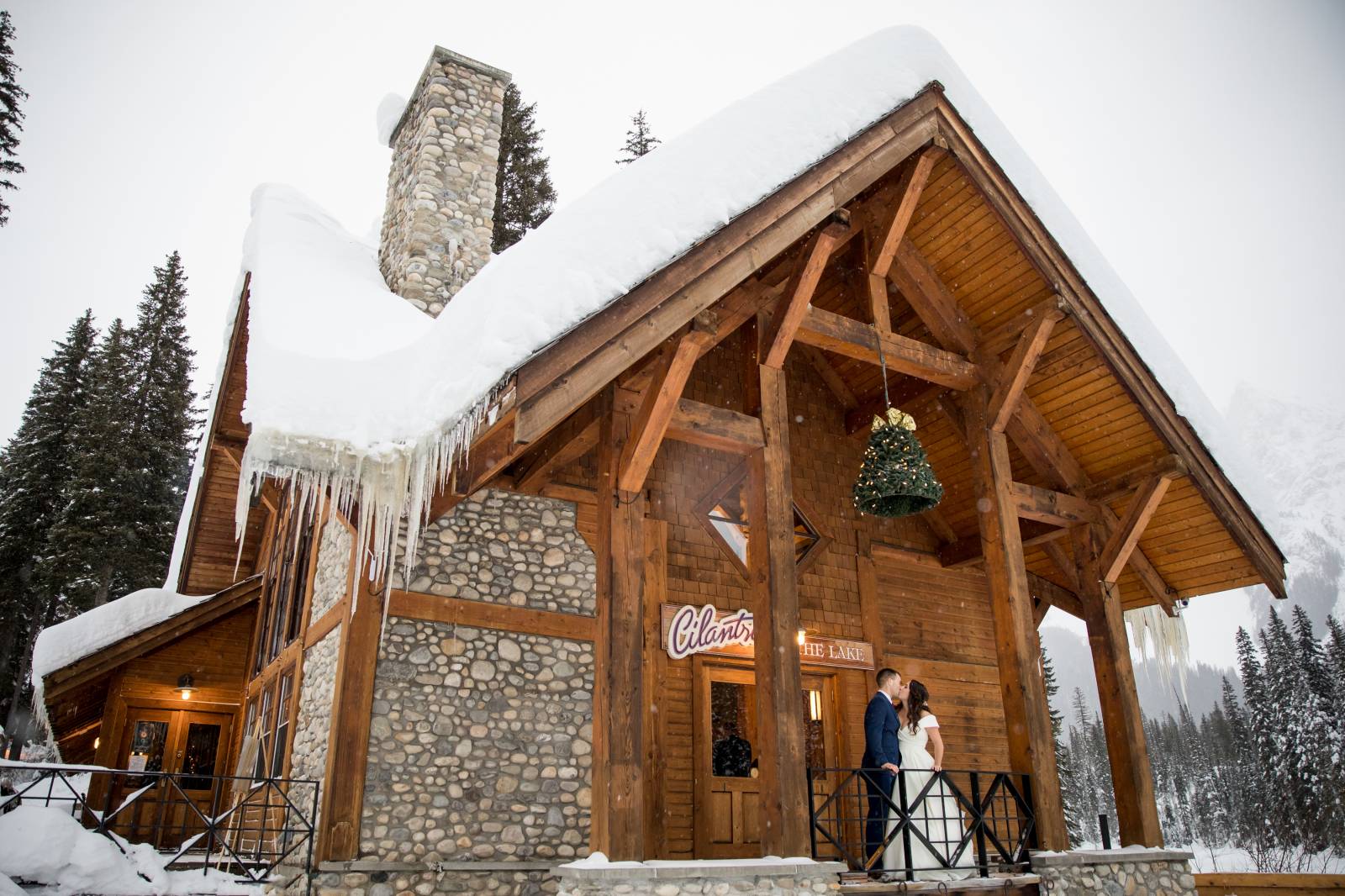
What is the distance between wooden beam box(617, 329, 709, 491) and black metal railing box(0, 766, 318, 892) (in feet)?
11.3

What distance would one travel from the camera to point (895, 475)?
7.36 meters

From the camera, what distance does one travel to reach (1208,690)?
88.6 meters

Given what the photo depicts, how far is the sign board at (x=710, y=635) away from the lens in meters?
8.67

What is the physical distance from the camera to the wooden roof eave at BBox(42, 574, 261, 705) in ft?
36.1

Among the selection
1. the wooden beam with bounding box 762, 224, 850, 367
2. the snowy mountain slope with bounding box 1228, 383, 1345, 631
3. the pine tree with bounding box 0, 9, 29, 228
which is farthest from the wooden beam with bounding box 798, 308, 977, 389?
the snowy mountain slope with bounding box 1228, 383, 1345, 631

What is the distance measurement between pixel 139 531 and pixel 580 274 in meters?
20.2

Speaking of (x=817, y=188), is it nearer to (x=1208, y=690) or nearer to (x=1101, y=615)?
(x=1101, y=615)

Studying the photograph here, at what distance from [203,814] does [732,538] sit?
711 centimetres

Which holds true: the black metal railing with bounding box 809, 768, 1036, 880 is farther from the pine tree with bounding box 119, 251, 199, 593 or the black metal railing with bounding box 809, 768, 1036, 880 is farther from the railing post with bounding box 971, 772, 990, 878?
the pine tree with bounding box 119, 251, 199, 593

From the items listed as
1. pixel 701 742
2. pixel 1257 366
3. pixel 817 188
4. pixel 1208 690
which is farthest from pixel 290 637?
pixel 1257 366

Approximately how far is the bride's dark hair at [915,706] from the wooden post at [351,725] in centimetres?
425

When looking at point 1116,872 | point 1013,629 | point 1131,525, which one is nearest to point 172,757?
point 1013,629

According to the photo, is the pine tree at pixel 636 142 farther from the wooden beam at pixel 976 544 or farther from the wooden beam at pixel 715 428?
the wooden beam at pixel 715 428

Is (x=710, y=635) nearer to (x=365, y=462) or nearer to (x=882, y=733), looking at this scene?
(x=882, y=733)
